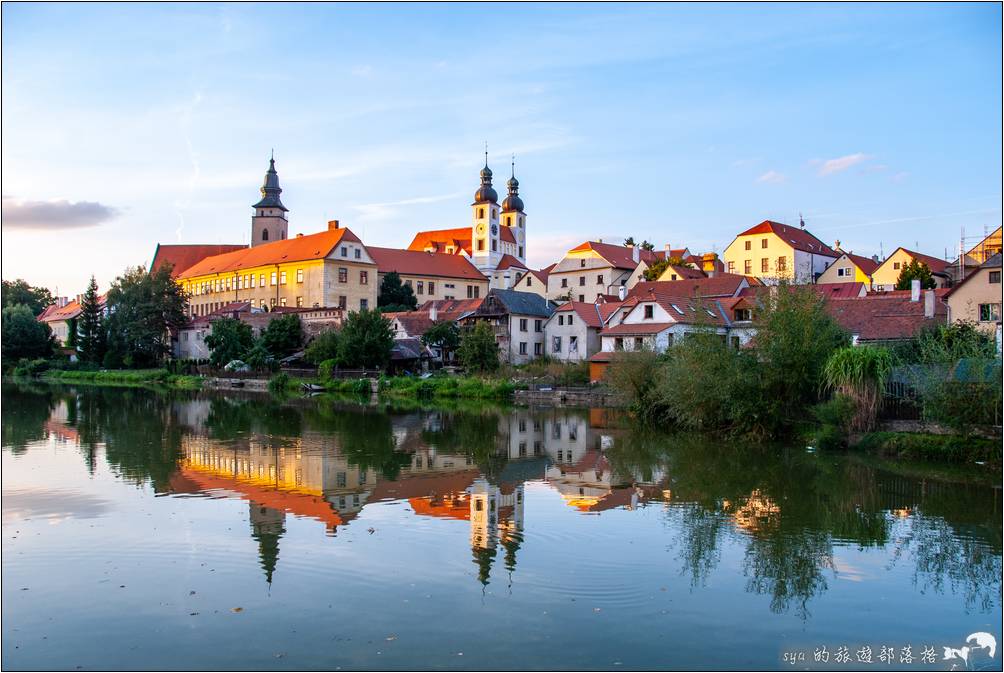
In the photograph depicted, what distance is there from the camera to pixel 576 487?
18047 millimetres

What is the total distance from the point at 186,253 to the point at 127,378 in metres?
43.0

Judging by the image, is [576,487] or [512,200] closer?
[576,487]

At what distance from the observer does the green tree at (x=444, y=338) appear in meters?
55.4

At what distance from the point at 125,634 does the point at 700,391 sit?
755 inches

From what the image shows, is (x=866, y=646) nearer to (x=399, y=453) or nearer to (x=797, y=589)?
(x=797, y=589)

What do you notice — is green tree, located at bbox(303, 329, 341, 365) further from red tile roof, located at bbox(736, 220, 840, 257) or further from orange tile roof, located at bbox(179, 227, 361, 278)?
red tile roof, located at bbox(736, 220, 840, 257)

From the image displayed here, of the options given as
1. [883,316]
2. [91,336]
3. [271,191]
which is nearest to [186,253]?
[271,191]

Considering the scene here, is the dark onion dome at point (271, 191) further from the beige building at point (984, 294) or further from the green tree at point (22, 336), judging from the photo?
the beige building at point (984, 294)

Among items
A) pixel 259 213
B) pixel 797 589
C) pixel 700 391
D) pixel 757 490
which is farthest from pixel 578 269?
pixel 797 589

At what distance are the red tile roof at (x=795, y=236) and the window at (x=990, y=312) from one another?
1201 inches

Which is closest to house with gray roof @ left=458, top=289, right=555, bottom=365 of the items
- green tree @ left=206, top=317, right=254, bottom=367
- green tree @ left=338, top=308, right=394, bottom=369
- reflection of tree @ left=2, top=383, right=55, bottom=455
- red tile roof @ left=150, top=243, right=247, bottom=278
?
green tree @ left=338, top=308, right=394, bottom=369

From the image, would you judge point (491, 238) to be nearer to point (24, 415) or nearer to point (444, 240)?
point (444, 240)

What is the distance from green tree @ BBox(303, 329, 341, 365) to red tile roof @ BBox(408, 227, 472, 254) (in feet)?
196

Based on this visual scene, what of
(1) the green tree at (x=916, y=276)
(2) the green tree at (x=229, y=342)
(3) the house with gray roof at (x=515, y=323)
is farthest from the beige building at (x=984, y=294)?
(2) the green tree at (x=229, y=342)
